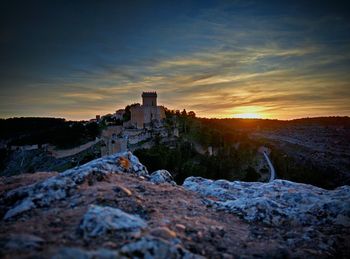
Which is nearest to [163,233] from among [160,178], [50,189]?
[50,189]

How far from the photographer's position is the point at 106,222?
5000mm

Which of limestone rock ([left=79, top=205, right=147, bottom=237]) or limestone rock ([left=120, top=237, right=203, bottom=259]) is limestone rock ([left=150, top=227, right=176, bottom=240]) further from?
limestone rock ([left=79, top=205, right=147, bottom=237])

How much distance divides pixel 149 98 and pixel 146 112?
4854 mm

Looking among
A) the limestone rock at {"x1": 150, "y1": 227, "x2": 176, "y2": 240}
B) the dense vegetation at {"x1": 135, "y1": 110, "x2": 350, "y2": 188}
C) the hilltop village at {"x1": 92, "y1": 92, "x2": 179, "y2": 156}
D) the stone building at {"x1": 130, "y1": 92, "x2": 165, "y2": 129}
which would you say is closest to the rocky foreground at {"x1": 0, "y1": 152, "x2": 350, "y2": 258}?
the limestone rock at {"x1": 150, "y1": 227, "x2": 176, "y2": 240}

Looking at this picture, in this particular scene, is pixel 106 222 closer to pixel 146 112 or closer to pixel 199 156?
pixel 199 156

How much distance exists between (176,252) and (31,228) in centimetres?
276

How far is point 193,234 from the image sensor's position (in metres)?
5.44

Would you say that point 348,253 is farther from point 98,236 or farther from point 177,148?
point 177,148

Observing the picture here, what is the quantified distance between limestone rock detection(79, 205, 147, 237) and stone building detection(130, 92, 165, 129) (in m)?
63.1

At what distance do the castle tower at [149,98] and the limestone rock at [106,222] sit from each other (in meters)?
66.9

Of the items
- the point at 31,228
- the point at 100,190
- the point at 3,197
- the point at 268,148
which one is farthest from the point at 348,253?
the point at 268,148

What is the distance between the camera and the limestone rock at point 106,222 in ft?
15.7

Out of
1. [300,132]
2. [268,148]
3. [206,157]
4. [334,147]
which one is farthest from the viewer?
[300,132]

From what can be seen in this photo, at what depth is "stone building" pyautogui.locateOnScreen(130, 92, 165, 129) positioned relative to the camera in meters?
69.1
